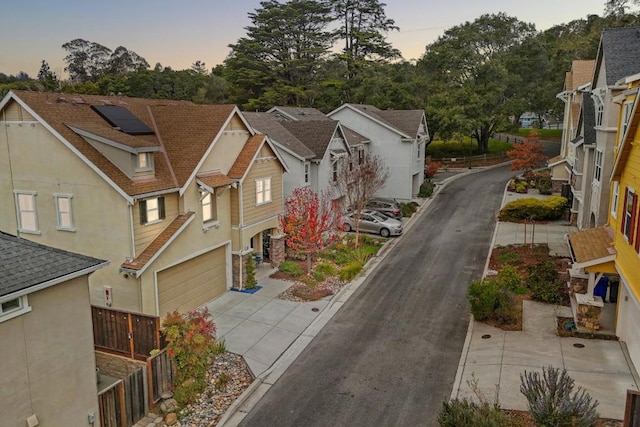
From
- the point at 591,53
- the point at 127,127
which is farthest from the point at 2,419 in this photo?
the point at 591,53

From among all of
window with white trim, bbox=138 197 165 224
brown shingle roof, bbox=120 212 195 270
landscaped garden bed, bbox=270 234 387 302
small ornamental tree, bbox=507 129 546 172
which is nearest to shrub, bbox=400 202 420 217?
landscaped garden bed, bbox=270 234 387 302

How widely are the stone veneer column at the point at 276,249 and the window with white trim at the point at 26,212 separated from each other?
36.3 feet

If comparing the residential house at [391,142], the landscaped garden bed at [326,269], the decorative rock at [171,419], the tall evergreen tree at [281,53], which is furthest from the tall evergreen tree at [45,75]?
the decorative rock at [171,419]

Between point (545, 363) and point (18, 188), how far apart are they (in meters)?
19.9

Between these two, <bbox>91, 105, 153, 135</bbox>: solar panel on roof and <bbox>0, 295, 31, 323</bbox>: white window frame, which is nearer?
<bbox>0, 295, 31, 323</bbox>: white window frame

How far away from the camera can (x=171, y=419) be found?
12742mm

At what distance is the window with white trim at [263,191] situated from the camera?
24.2 metres

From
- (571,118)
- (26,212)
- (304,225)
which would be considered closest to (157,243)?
(26,212)

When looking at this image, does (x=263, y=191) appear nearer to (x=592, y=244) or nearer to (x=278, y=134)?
(x=278, y=134)

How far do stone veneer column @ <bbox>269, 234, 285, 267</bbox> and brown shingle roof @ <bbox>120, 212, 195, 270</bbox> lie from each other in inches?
267

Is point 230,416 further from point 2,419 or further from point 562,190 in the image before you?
point 562,190

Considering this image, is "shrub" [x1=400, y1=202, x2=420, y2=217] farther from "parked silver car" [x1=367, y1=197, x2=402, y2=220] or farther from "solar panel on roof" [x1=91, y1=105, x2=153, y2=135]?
"solar panel on roof" [x1=91, y1=105, x2=153, y2=135]

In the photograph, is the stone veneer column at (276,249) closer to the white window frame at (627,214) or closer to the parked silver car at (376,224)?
the parked silver car at (376,224)

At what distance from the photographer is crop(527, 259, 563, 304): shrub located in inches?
778
